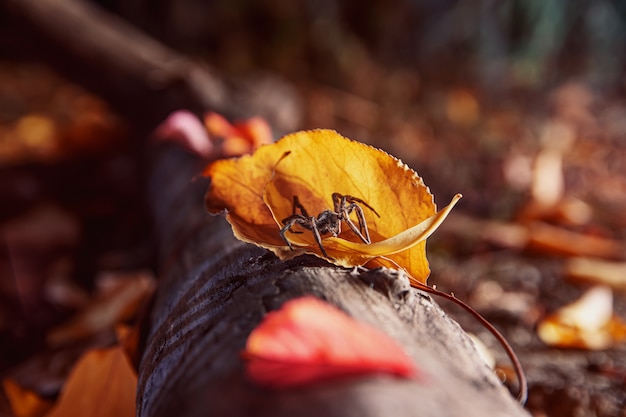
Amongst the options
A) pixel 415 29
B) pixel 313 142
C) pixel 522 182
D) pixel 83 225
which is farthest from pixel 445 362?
pixel 415 29

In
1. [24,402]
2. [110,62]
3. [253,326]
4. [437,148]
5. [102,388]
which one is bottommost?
[437,148]

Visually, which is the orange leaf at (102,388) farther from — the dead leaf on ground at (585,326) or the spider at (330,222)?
the dead leaf on ground at (585,326)

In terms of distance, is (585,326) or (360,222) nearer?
(360,222)

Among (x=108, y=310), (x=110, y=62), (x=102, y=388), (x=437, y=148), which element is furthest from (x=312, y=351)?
(x=437, y=148)

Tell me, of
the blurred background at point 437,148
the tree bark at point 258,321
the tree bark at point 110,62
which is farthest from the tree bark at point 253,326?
the tree bark at point 110,62

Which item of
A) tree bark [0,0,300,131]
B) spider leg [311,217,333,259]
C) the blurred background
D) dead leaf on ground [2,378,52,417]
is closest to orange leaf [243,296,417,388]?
spider leg [311,217,333,259]

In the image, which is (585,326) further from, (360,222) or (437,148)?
(437,148)
